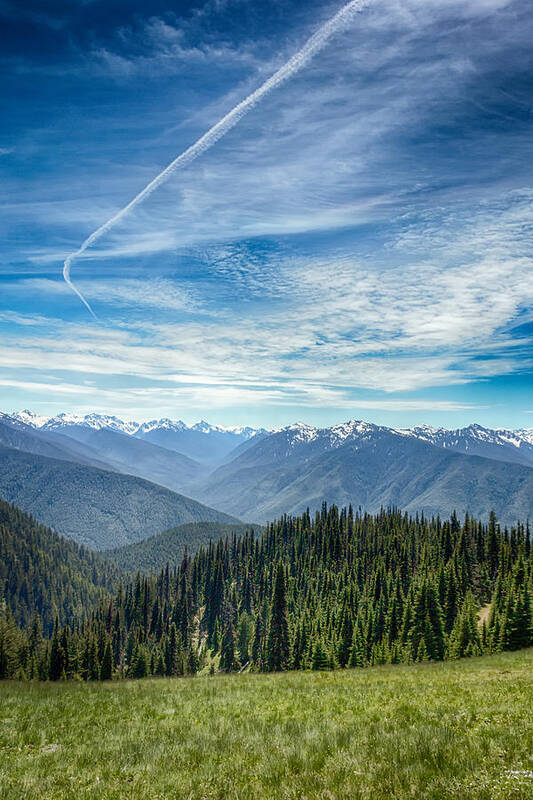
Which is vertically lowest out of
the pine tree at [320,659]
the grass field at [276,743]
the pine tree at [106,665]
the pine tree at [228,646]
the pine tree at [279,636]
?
the pine tree at [228,646]

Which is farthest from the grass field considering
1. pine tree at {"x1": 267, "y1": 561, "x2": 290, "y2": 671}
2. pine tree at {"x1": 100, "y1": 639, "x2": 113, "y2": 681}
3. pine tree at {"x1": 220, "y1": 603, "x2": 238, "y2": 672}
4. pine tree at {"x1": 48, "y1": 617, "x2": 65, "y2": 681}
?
pine tree at {"x1": 220, "y1": 603, "x2": 238, "y2": 672}

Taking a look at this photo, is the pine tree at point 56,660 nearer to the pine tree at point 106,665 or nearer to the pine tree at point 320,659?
the pine tree at point 106,665

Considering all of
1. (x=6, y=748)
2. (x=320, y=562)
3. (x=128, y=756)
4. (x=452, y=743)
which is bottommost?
(x=320, y=562)

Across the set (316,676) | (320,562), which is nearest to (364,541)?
(320,562)

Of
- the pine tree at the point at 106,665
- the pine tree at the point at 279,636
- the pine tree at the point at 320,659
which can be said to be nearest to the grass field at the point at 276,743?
the pine tree at the point at 320,659

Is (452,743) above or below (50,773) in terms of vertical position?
above

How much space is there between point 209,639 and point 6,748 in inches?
6656

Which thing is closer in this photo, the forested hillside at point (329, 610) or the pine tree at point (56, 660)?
the forested hillside at point (329, 610)

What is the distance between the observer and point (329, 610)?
13425cm

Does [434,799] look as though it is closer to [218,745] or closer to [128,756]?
[218,745]

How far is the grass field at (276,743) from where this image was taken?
388 inches

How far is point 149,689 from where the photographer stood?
2498 centimetres

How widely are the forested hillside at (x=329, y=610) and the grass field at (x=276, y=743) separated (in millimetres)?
45671

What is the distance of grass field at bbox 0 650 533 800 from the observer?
32.3ft
